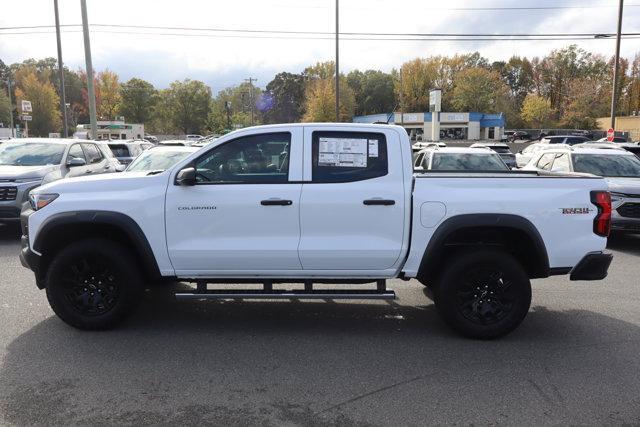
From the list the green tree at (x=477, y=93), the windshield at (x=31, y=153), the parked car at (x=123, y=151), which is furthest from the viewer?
the green tree at (x=477, y=93)

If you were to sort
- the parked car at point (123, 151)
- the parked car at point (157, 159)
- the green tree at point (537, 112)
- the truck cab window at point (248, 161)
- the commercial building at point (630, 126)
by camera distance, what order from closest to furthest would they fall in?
the truck cab window at point (248, 161), the parked car at point (157, 159), the parked car at point (123, 151), the commercial building at point (630, 126), the green tree at point (537, 112)

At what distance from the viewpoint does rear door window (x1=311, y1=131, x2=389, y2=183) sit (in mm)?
4785

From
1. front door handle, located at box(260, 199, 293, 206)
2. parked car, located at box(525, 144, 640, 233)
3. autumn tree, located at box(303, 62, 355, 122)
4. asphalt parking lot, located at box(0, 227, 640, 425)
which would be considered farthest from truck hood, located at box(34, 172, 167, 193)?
autumn tree, located at box(303, 62, 355, 122)

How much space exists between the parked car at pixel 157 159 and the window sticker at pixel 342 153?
6.10m

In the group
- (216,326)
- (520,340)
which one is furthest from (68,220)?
(520,340)

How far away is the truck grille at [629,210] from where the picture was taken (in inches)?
348

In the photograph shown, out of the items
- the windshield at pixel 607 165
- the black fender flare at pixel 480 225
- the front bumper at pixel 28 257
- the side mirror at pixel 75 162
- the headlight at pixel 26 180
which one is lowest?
the front bumper at pixel 28 257

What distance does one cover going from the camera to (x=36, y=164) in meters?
10.4

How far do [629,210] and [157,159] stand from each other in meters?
8.92

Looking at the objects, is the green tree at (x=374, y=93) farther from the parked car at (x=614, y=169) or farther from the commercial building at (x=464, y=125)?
the parked car at (x=614, y=169)

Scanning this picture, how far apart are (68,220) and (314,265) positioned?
2.27 meters

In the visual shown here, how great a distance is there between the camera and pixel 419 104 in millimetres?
100625

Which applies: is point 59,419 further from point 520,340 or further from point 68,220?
point 520,340

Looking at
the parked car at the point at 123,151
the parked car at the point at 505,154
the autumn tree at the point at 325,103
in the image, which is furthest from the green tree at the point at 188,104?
the parked car at the point at 123,151
